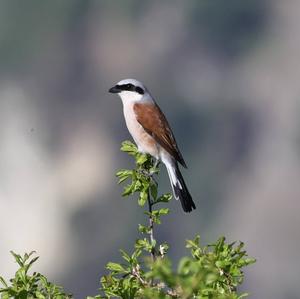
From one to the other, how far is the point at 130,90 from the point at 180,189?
6.19 feet

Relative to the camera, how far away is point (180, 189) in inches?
375

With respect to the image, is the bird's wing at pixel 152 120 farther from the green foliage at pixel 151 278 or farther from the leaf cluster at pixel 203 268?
the leaf cluster at pixel 203 268

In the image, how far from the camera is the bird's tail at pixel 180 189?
9.22 meters

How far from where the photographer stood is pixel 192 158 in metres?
191

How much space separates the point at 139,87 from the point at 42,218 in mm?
163263

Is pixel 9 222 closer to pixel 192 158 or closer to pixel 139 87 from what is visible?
pixel 192 158

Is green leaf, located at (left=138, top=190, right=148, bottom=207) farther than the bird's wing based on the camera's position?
No

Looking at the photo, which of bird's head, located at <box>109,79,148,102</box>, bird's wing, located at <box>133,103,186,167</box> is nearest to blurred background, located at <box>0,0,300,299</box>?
bird's head, located at <box>109,79,148,102</box>

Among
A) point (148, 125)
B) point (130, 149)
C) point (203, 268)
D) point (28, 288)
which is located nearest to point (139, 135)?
point (148, 125)

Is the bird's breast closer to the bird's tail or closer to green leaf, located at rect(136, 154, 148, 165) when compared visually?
the bird's tail

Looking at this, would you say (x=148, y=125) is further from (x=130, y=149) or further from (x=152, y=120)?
(x=130, y=149)

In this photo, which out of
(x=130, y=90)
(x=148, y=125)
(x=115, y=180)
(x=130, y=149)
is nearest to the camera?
(x=130, y=149)

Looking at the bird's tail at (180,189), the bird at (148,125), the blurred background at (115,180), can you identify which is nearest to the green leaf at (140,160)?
the bird's tail at (180,189)

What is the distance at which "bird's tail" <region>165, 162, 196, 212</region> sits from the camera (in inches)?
363
